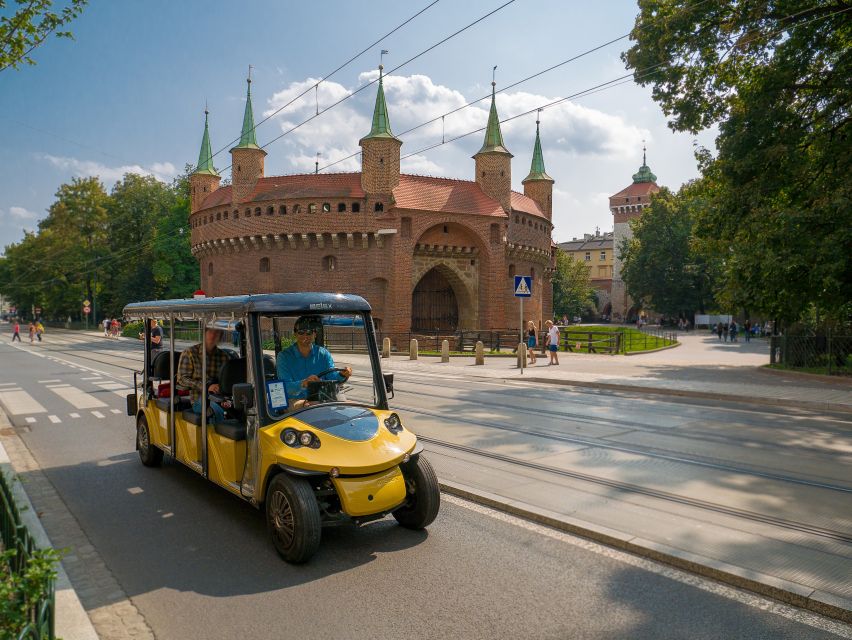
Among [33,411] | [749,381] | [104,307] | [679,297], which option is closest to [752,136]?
[749,381]

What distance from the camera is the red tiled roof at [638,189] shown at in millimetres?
88312

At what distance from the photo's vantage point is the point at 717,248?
2105 centimetres

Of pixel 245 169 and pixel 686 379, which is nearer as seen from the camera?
→ pixel 686 379

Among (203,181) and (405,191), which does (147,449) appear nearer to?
(405,191)

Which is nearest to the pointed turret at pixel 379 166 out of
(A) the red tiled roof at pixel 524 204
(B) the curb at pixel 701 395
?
(A) the red tiled roof at pixel 524 204

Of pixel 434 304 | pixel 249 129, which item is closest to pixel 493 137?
pixel 434 304

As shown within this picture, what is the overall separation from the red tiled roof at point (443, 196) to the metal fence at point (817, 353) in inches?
873

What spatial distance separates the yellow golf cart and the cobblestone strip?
1098 mm

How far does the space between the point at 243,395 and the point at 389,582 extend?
1.82 m

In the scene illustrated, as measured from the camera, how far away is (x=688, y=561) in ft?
14.8

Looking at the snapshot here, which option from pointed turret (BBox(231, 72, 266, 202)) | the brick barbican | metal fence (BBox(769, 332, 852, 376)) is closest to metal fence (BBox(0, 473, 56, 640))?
metal fence (BBox(769, 332, 852, 376))

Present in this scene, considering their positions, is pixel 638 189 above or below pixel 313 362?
above

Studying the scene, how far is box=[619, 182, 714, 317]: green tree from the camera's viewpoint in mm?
63597

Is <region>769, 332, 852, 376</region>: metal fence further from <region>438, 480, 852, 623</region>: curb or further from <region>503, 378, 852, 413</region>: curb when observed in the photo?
<region>438, 480, 852, 623</region>: curb
